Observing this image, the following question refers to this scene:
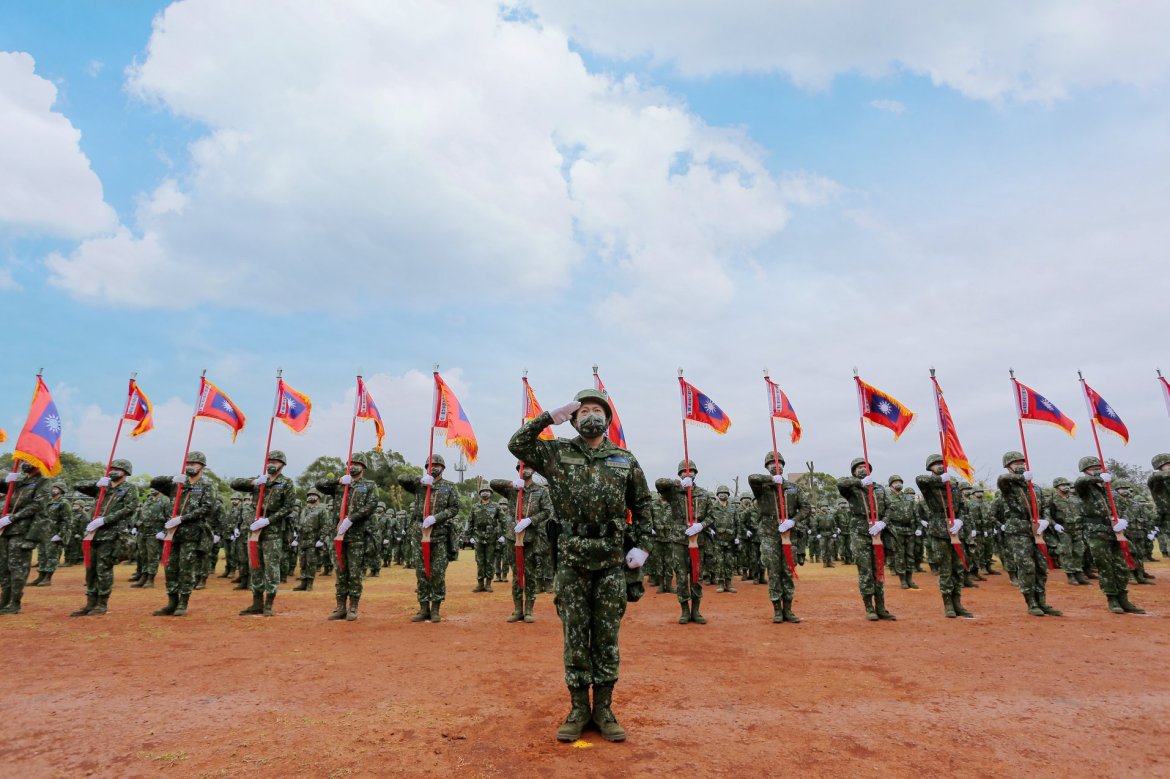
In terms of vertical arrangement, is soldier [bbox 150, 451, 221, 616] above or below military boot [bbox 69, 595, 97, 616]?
above

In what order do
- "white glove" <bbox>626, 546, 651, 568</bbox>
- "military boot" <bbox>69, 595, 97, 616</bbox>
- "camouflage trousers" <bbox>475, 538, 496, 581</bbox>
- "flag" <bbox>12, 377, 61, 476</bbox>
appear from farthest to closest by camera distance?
"camouflage trousers" <bbox>475, 538, 496, 581</bbox> < "military boot" <bbox>69, 595, 97, 616</bbox> < "flag" <bbox>12, 377, 61, 476</bbox> < "white glove" <bbox>626, 546, 651, 568</bbox>

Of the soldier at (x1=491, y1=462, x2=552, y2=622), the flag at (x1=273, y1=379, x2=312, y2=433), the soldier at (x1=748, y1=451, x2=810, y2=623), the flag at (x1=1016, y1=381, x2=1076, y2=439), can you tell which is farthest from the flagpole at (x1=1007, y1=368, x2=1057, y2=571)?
the flag at (x1=273, y1=379, x2=312, y2=433)

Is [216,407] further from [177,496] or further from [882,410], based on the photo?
[882,410]

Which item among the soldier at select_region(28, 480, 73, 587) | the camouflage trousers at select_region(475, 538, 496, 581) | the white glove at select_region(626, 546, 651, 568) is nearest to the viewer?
the white glove at select_region(626, 546, 651, 568)

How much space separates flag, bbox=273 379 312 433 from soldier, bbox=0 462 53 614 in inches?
155

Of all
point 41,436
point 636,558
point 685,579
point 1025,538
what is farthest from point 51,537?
point 1025,538

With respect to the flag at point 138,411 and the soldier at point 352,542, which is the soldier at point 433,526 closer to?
the soldier at point 352,542

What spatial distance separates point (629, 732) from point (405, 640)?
4.95 meters

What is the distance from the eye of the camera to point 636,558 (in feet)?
15.8

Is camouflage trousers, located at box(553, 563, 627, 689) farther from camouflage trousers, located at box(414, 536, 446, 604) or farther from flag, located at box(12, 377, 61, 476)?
flag, located at box(12, 377, 61, 476)

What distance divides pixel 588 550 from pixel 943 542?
8428 mm

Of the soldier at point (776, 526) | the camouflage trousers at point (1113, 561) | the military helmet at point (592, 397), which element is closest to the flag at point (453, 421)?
the soldier at point (776, 526)

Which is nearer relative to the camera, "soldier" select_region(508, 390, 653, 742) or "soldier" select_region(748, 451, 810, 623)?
"soldier" select_region(508, 390, 653, 742)

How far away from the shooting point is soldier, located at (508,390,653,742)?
461cm
